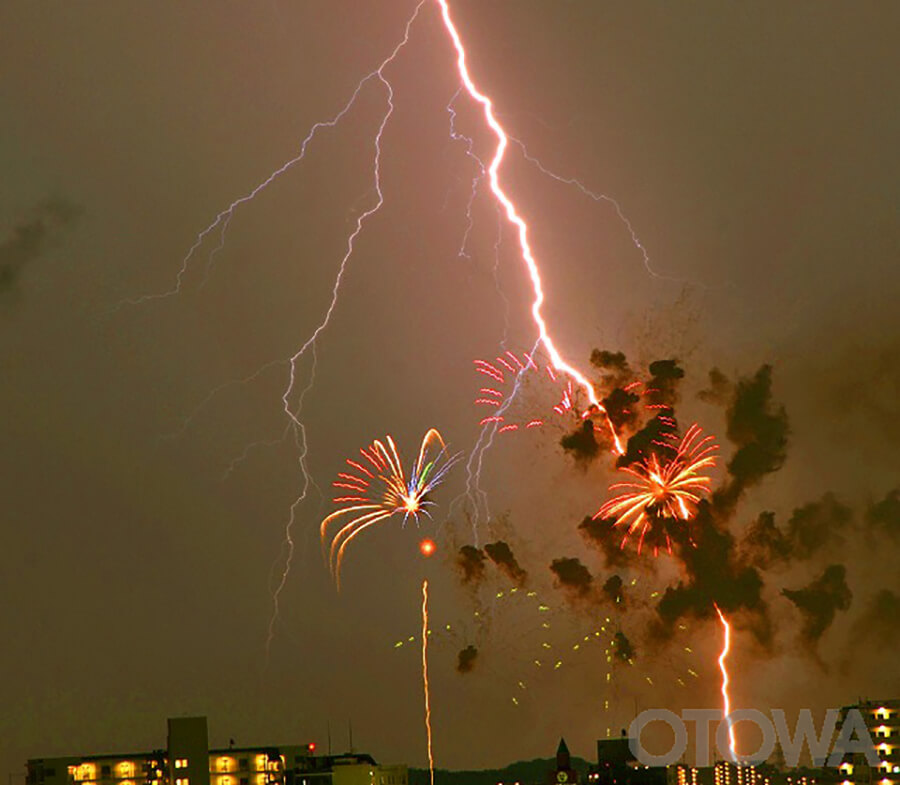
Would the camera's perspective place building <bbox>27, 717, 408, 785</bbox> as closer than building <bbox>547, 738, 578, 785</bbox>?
Yes

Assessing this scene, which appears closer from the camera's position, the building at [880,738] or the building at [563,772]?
the building at [880,738]

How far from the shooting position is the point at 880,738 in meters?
86.8

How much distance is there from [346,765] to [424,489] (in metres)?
35.7

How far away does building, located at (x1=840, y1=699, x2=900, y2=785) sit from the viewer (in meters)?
86.4

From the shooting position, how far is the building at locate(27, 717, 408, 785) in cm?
9319

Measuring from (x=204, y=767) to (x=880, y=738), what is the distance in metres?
31.7

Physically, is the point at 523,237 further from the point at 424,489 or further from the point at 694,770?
the point at 694,770

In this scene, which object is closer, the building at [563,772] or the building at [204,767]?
the building at [204,767]

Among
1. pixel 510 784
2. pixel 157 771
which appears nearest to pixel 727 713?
pixel 157 771

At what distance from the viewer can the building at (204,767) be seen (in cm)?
9319

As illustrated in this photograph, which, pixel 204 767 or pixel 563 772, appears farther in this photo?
pixel 563 772

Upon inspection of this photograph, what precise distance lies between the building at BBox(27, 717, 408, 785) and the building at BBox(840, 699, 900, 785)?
880 inches

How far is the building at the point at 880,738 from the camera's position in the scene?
8644 cm

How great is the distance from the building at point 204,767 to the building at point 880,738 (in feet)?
73.4
